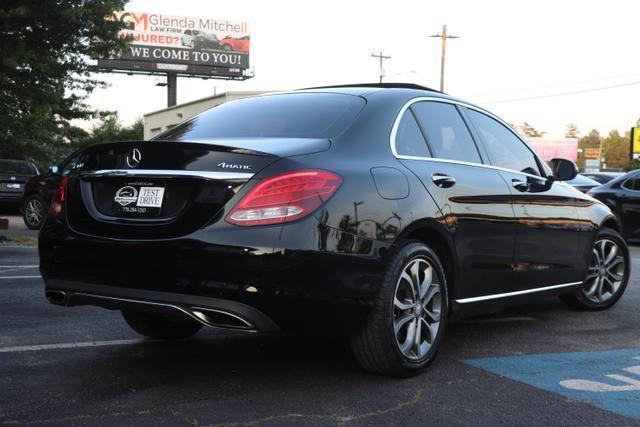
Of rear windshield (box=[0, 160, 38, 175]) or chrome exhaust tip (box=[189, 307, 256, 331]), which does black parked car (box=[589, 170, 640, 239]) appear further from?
rear windshield (box=[0, 160, 38, 175])

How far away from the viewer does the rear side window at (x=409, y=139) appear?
4.24 m

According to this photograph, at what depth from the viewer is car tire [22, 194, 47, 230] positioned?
584 inches

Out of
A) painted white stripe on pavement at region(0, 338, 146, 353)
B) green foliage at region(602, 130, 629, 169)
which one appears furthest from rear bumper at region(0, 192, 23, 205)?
green foliage at region(602, 130, 629, 169)

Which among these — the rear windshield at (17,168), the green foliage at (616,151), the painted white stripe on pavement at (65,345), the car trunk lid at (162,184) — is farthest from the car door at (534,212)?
the green foliage at (616,151)

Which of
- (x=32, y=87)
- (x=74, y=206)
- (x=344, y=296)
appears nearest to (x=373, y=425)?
(x=344, y=296)

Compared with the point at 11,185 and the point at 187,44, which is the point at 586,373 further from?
the point at 187,44

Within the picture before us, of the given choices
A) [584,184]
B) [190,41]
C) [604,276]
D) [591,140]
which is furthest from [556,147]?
[591,140]

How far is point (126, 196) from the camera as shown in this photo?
12.3ft

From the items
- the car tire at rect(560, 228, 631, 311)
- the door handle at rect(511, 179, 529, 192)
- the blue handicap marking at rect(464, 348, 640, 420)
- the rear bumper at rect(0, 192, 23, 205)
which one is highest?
the door handle at rect(511, 179, 529, 192)

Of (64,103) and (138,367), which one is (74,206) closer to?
(138,367)

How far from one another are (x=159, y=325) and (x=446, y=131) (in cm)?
219

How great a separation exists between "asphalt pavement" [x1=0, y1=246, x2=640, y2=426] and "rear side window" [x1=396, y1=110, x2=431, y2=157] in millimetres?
1228

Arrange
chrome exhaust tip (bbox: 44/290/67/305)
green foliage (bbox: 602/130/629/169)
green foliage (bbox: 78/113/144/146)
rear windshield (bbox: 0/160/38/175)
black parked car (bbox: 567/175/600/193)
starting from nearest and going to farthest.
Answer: chrome exhaust tip (bbox: 44/290/67/305), black parked car (bbox: 567/175/600/193), rear windshield (bbox: 0/160/38/175), green foliage (bbox: 78/113/144/146), green foliage (bbox: 602/130/629/169)

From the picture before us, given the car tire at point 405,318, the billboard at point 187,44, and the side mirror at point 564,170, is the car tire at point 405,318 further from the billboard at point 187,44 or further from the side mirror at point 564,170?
the billboard at point 187,44
